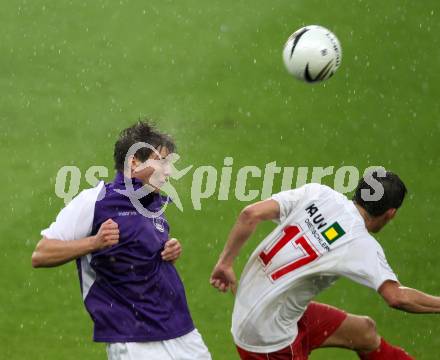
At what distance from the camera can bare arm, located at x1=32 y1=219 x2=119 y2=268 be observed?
528 cm

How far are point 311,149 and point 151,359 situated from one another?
4.73 meters

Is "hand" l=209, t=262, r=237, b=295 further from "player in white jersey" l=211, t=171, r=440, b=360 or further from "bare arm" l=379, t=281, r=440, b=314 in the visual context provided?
"bare arm" l=379, t=281, r=440, b=314

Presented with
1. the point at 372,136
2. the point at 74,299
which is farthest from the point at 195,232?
the point at 372,136

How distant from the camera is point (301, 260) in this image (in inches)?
228

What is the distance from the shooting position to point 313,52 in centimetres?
735

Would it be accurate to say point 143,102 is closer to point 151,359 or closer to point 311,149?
point 311,149

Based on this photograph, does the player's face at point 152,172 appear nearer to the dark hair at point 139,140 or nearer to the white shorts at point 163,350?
the dark hair at point 139,140

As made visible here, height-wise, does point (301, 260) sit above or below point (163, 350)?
above

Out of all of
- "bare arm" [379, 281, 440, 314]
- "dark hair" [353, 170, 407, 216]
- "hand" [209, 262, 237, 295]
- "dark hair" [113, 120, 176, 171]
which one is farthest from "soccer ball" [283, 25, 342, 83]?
"bare arm" [379, 281, 440, 314]

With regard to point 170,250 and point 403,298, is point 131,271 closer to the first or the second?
point 170,250

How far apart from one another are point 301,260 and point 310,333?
705 millimetres

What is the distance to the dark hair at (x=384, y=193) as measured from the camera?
579 cm

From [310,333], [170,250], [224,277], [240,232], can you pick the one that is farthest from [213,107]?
[170,250]

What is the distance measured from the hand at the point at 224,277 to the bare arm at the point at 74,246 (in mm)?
771
